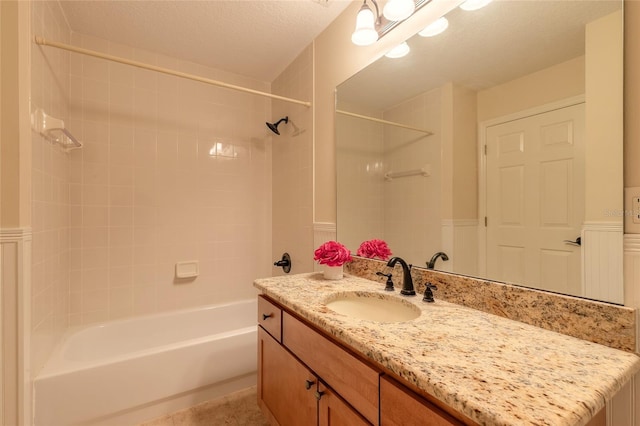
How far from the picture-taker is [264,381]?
4.44 ft

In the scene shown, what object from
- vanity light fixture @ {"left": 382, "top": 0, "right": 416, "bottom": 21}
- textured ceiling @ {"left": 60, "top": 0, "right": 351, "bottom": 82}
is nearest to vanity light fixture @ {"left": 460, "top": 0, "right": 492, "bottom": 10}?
A: vanity light fixture @ {"left": 382, "top": 0, "right": 416, "bottom": 21}

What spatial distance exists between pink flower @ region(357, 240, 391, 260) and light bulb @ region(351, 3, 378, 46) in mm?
1017

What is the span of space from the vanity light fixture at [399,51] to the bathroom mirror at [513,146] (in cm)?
2

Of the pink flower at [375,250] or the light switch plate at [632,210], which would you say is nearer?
the light switch plate at [632,210]

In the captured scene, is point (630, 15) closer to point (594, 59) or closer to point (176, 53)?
point (594, 59)

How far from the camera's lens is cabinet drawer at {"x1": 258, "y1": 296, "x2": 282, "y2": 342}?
1.21m

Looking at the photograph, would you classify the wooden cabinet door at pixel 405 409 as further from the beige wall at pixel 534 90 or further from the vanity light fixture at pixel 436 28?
the vanity light fixture at pixel 436 28

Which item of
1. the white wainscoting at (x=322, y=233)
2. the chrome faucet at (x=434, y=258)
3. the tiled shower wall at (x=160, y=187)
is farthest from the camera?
the tiled shower wall at (x=160, y=187)

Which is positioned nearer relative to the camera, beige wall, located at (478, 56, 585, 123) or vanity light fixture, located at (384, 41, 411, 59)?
beige wall, located at (478, 56, 585, 123)

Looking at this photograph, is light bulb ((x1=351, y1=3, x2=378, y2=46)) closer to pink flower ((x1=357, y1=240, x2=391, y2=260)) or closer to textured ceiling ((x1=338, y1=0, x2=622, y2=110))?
textured ceiling ((x1=338, y1=0, x2=622, y2=110))

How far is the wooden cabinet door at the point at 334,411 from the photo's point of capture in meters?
0.77

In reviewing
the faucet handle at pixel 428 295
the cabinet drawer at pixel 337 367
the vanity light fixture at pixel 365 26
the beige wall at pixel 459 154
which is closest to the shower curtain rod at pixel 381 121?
the beige wall at pixel 459 154

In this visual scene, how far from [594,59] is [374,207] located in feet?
3.34

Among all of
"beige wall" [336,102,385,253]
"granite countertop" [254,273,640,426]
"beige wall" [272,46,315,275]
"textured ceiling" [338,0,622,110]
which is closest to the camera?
"granite countertop" [254,273,640,426]
